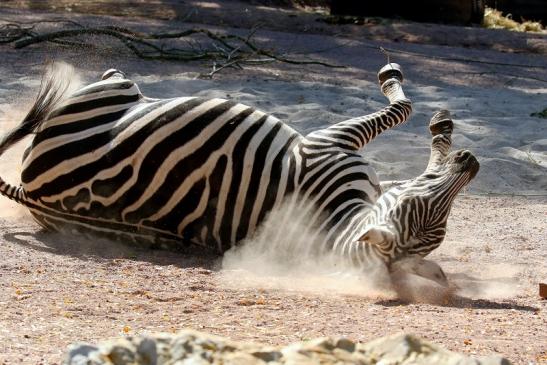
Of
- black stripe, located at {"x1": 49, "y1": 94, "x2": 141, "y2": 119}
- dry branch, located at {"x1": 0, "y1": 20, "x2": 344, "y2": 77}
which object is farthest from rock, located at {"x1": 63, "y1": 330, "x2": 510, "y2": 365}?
dry branch, located at {"x1": 0, "y1": 20, "x2": 344, "y2": 77}

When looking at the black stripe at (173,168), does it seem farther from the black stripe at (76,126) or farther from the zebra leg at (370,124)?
the zebra leg at (370,124)

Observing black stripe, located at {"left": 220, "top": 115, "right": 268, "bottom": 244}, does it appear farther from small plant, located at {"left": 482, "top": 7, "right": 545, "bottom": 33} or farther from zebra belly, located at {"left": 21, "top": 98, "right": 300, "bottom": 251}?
small plant, located at {"left": 482, "top": 7, "right": 545, "bottom": 33}

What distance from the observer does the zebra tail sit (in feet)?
18.0

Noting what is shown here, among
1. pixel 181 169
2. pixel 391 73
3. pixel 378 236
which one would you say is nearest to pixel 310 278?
pixel 378 236

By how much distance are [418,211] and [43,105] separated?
6.74 ft

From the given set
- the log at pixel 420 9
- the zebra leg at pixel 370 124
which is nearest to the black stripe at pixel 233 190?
the zebra leg at pixel 370 124

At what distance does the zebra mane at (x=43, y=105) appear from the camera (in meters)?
5.49

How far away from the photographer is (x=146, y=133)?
5316mm

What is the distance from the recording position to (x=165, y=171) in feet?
17.2

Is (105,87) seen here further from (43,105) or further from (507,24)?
(507,24)

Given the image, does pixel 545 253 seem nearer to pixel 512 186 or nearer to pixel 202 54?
pixel 512 186

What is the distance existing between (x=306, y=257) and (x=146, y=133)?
1.03 metres

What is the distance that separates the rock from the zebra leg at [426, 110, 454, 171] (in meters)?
2.51

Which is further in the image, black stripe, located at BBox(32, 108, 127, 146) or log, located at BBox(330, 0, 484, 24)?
log, located at BBox(330, 0, 484, 24)
